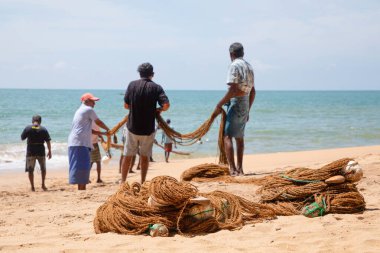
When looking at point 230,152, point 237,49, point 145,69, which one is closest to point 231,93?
point 237,49

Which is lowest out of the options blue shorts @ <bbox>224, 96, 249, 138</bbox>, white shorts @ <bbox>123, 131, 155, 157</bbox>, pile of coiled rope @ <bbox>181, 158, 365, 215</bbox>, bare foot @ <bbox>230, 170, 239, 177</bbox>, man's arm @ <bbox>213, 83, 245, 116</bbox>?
bare foot @ <bbox>230, 170, 239, 177</bbox>

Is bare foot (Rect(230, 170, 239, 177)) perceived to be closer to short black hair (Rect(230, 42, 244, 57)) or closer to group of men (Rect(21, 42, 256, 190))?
group of men (Rect(21, 42, 256, 190))

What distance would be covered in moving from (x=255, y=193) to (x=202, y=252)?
265cm

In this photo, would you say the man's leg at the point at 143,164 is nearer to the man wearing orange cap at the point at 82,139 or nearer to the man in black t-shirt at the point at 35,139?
the man wearing orange cap at the point at 82,139

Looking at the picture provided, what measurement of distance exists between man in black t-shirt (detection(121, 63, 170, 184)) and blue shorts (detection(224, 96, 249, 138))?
1.38m

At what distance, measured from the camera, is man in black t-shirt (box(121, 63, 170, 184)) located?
7613 millimetres

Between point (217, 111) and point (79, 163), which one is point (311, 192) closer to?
point (217, 111)

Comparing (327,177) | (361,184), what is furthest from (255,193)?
(361,184)

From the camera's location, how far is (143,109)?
25.0 ft

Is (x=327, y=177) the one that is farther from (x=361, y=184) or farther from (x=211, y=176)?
(x=211, y=176)

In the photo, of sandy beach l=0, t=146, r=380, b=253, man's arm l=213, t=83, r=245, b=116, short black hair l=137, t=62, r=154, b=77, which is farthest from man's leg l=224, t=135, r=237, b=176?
sandy beach l=0, t=146, r=380, b=253

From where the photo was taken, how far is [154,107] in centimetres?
766

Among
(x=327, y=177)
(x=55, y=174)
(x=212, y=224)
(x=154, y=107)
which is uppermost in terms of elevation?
(x=154, y=107)

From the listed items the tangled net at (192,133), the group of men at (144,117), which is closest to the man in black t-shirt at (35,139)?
the group of men at (144,117)
